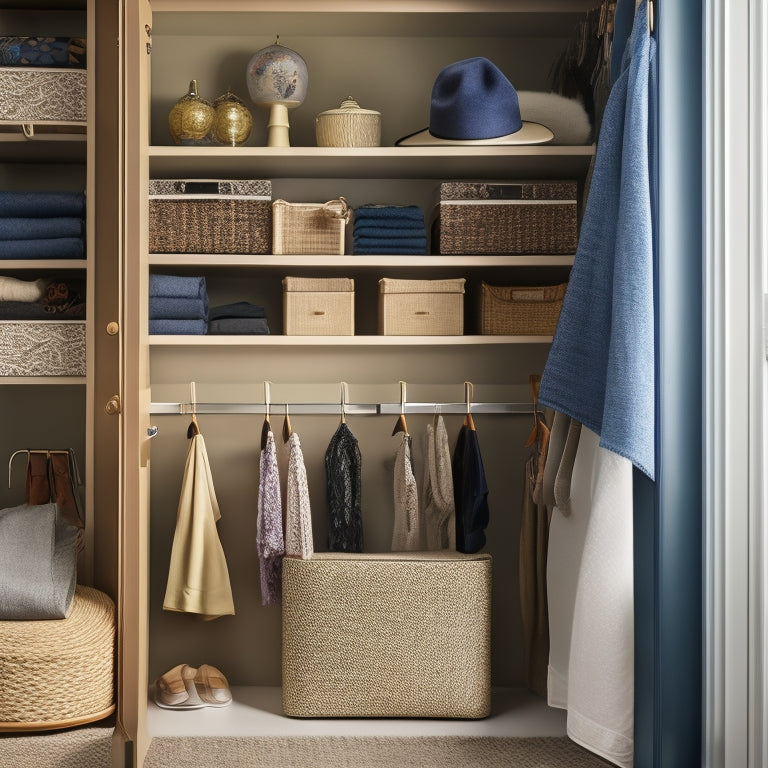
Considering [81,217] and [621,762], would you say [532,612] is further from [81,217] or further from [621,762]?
[81,217]

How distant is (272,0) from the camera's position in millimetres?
2572

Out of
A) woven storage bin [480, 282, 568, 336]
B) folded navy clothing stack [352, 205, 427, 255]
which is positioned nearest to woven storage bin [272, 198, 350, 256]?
folded navy clothing stack [352, 205, 427, 255]

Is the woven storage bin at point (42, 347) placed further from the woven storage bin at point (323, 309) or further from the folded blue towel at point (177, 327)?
the woven storage bin at point (323, 309)

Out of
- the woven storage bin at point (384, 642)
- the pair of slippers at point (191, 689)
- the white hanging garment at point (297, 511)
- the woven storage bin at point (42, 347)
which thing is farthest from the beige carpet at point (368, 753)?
the woven storage bin at point (42, 347)

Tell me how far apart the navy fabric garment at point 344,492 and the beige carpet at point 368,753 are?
0.58m

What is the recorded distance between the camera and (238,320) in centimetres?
261

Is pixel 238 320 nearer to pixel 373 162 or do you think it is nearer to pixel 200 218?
pixel 200 218

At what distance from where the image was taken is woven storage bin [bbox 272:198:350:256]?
259cm

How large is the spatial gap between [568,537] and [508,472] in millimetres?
690

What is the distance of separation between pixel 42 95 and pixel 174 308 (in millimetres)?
752

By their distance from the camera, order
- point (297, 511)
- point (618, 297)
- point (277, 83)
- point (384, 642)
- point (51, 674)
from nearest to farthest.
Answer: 1. point (618, 297)
2. point (51, 674)
3. point (384, 642)
4. point (297, 511)
5. point (277, 83)

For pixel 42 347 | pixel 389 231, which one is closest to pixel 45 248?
pixel 42 347

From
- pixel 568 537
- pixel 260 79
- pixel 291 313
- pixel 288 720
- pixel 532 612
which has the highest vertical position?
pixel 260 79

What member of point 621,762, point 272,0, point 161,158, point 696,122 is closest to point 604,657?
point 621,762
